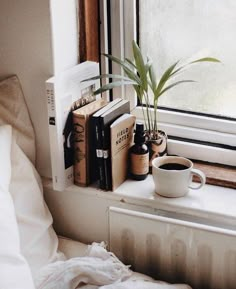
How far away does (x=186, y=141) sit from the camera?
5.87 ft

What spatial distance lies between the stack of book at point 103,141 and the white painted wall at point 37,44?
5.2 inches

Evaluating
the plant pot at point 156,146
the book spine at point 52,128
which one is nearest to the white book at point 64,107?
the book spine at point 52,128

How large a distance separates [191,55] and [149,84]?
6.3 inches

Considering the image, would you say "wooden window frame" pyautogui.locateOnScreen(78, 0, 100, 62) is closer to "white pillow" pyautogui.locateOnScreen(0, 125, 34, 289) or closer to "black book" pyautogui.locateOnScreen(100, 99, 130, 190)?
"black book" pyautogui.locateOnScreen(100, 99, 130, 190)

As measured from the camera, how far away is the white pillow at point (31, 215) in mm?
1574

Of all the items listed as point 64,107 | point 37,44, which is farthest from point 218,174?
point 37,44

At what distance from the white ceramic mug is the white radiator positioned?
0.09 metres

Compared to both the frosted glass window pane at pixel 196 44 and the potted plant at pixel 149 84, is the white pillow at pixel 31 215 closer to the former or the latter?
the potted plant at pixel 149 84

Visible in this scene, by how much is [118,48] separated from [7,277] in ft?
2.52

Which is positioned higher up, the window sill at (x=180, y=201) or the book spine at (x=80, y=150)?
the book spine at (x=80, y=150)

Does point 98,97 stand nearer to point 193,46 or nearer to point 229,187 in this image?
point 193,46

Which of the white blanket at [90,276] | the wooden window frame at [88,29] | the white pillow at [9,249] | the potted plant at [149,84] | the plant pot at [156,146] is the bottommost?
the white blanket at [90,276]

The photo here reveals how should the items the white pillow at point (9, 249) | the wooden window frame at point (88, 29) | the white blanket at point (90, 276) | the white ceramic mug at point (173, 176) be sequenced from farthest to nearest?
the wooden window frame at point (88, 29), the white ceramic mug at point (173, 176), the white blanket at point (90, 276), the white pillow at point (9, 249)

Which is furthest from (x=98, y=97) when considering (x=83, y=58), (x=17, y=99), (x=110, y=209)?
(x=110, y=209)
